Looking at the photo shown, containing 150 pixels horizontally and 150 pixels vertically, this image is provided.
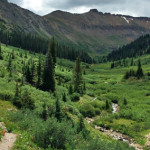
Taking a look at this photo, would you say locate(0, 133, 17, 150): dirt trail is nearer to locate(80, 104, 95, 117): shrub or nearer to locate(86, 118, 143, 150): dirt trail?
locate(86, 118, 143, 150): dirt trail

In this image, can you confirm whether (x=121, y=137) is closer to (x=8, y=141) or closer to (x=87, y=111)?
(x=87, y=111)

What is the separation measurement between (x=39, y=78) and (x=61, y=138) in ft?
106

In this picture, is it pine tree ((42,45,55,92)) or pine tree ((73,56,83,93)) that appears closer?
pine tree ((42,45,55,92))

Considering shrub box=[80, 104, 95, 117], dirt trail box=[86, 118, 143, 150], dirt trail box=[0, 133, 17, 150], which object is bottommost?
dirt trail box=[86, 118, 143, 150]

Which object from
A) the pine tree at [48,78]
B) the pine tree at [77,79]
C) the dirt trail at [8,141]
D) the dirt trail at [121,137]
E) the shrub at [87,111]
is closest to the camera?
the dirt trail at [8,141]

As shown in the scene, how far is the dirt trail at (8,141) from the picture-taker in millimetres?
11802

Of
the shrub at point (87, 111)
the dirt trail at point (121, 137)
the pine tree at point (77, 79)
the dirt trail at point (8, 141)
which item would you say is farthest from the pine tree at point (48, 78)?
the dirt trail at point (8, 141)

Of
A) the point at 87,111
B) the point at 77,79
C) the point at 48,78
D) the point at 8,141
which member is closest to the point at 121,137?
the point at 87,111

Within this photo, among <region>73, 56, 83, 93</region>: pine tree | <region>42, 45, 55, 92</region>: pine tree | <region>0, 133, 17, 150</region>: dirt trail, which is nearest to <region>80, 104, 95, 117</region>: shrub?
<region>42, 45, 55, 92</region>: pine tree

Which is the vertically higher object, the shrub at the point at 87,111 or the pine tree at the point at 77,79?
the pine tree at the point at 77,79

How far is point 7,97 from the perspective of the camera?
24.9m

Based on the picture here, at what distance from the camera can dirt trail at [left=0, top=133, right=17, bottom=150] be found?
11802 millimetres

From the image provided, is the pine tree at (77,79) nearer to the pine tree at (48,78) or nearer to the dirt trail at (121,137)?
the pine tree at (48,78)

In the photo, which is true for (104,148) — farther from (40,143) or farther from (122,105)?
(122,105)
